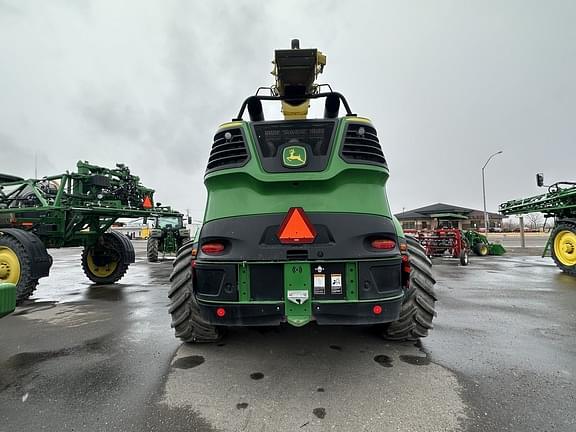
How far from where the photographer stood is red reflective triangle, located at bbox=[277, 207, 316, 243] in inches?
103

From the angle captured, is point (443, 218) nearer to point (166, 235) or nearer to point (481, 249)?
point (481, 249)

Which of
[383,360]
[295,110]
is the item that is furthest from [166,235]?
[383,360]

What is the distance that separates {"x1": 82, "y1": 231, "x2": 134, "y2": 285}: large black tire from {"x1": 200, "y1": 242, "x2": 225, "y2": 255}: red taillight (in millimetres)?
6375

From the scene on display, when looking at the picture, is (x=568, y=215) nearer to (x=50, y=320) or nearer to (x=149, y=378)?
(x=149, y=378)

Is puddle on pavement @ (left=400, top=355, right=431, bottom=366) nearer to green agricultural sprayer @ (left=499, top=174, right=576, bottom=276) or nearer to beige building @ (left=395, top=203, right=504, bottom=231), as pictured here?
green agricultural sprayer @ (left=499, top=174, right=576, bottom=276)

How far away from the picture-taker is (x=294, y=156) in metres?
2.78

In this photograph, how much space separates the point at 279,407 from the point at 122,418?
107 cm

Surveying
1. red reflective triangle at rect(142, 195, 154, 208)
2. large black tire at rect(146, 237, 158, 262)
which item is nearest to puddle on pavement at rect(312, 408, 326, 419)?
red reflective triangle at rect(142, 195, 154, 208)

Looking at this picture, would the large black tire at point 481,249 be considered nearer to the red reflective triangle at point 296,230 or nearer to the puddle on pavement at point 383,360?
the puddle on pavement at point 383,360

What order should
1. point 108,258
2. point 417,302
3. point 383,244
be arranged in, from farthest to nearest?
point 108,258, point 417,302, point 383,244

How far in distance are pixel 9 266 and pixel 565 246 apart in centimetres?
1367

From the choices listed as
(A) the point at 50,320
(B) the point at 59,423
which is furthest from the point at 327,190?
(A) the point at 50,320

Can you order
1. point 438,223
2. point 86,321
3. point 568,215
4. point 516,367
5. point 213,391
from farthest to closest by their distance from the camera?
1. point 438,223
2. point 568,215
3. point 86,321
4. point 516,367
5. point 213,391

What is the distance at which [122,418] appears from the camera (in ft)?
7.18
